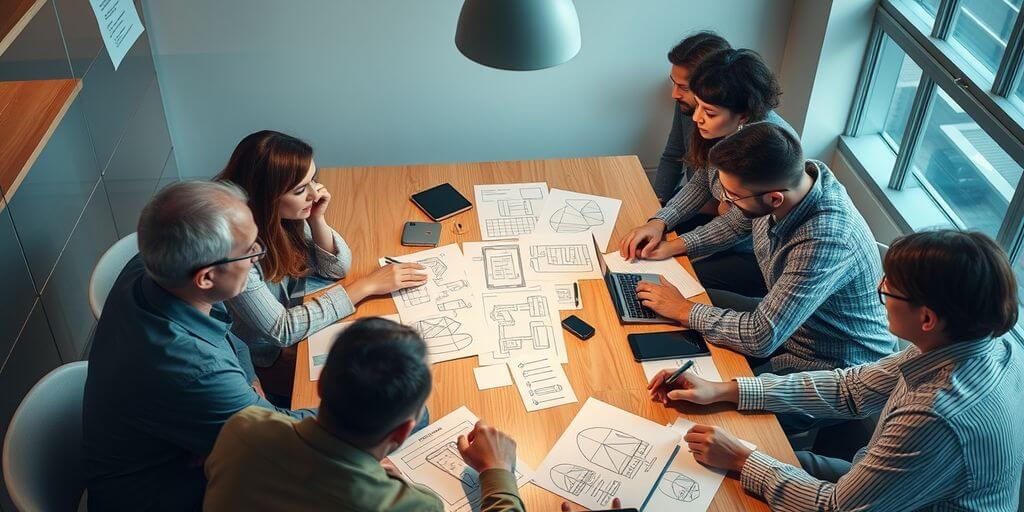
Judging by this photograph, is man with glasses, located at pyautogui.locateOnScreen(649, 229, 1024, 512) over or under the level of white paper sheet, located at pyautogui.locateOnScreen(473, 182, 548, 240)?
over

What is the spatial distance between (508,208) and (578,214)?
238 millimetres

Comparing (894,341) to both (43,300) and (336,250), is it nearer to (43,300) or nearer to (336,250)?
(336,250)

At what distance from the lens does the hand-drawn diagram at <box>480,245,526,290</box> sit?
2.44 metres

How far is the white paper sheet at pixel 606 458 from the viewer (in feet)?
6.02

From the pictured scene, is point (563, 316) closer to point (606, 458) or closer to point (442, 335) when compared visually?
point (442, 335)

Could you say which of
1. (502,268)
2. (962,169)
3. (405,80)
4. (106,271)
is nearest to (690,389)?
(502,268)

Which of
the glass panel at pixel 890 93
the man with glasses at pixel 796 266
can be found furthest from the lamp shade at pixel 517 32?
the glass panel at pixel 890 93

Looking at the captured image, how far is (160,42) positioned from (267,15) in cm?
49

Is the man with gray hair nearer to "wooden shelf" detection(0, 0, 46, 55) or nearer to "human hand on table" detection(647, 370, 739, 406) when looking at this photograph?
"human hand on table" detection(647, 370, 739, 406)

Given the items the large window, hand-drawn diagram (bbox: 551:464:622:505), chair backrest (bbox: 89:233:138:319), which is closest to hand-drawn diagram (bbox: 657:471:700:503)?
hand-drawn diagram (bbox: 551:464:622:505)

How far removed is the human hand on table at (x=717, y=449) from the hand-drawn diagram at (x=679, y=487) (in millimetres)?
64

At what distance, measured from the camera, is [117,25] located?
122 inches

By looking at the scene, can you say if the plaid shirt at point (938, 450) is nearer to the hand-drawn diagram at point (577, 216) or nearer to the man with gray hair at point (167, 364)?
the hand-drawn diagram at point (577, 216)

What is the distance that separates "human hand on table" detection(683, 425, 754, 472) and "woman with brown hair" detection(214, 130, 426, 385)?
0.94 metres
